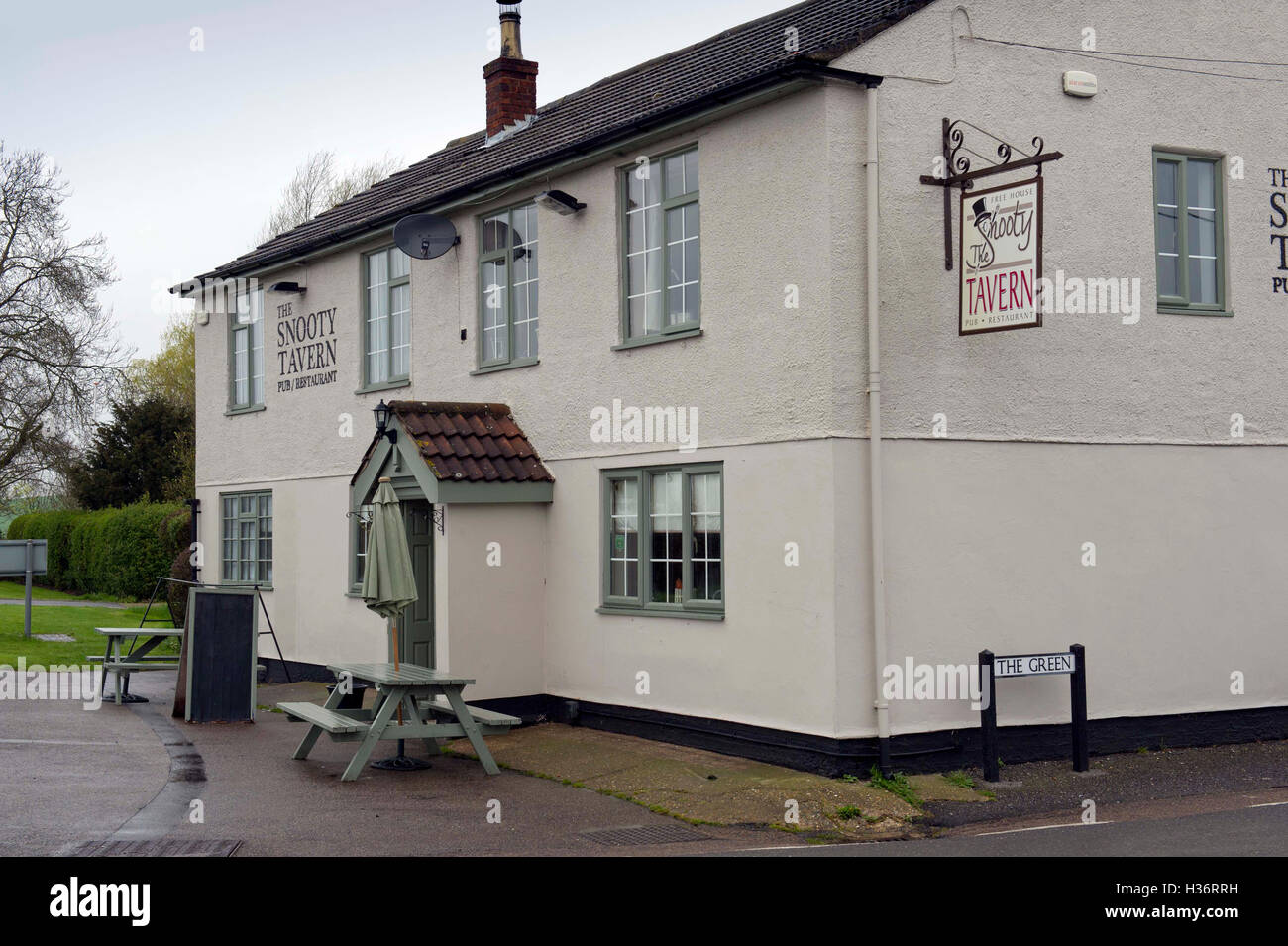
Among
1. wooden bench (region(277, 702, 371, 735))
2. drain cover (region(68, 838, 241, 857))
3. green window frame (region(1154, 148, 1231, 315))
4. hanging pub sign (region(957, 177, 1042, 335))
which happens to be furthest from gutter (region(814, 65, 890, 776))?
drain cover (region(68, 838, 241, 857))

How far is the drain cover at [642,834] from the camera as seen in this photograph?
938 centimetres

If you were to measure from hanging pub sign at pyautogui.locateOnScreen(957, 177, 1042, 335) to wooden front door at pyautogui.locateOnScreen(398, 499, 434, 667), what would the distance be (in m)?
6.64

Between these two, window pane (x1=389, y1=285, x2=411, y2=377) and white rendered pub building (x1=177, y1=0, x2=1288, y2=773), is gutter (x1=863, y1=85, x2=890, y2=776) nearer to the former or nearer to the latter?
white rendered pub building (x1=177, y1=0, x2=1288, y2=773)

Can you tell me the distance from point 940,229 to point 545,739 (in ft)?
19.9

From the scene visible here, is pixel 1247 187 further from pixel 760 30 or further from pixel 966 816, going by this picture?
pixel 966 816

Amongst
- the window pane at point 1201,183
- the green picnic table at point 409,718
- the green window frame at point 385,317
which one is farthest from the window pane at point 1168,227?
the green window frame at point 385,317

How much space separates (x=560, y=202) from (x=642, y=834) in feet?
23.4

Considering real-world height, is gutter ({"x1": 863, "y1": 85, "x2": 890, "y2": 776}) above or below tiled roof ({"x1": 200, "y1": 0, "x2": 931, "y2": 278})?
below

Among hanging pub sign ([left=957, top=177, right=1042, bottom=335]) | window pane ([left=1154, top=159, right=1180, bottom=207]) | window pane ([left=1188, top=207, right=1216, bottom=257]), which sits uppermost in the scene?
window pane ([left=1154, top=159, right=1180, bottom=207])

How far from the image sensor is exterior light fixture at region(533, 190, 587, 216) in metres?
14.3

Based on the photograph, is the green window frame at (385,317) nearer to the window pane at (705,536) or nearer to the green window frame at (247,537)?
the green window frame at (247,537)

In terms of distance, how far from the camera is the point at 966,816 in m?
10.1

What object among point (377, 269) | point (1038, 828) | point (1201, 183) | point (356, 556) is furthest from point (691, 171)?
point (356, 556)

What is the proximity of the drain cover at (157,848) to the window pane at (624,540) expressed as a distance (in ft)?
18.2
